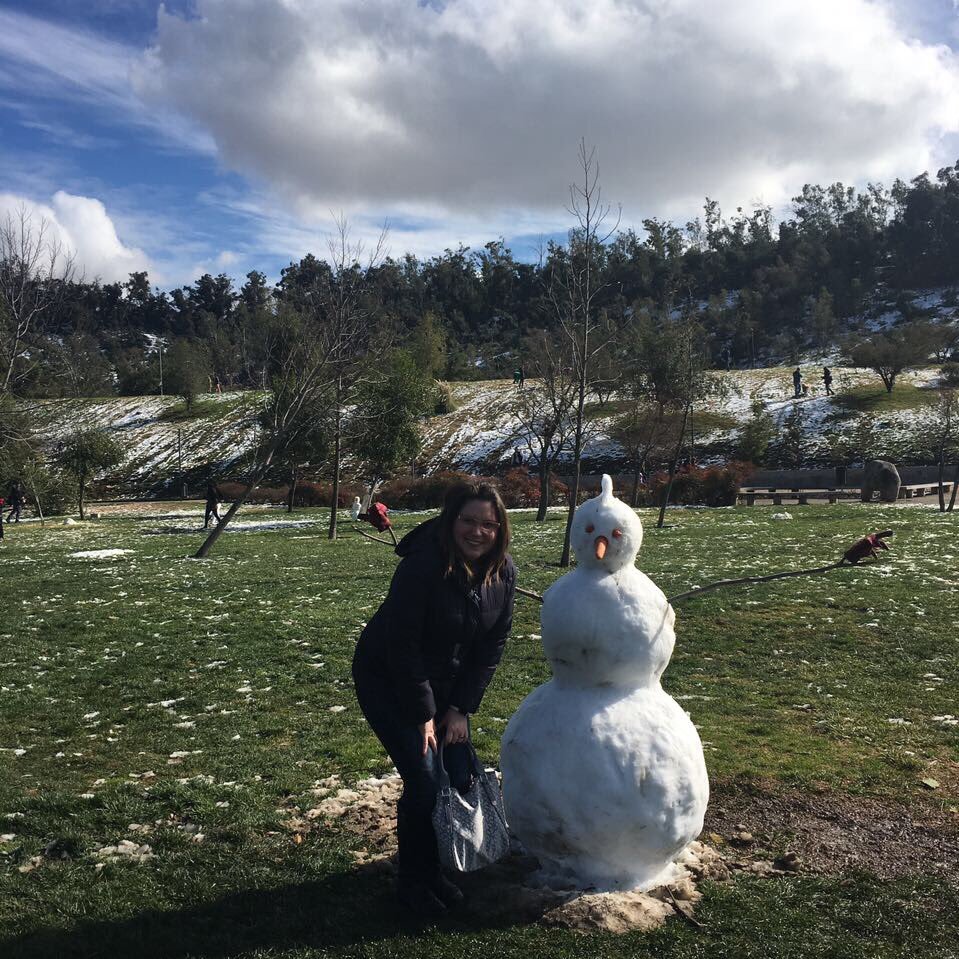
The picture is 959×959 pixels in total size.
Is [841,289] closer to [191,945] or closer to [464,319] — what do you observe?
[464,319]

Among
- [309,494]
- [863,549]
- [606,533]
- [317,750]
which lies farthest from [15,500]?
[863,549]

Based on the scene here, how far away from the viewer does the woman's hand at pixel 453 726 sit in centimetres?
386

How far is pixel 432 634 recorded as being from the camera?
377cm

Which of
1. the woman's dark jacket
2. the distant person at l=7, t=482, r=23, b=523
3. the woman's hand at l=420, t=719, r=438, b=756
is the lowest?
the distant person at l=7, t=482, r=23, b=523

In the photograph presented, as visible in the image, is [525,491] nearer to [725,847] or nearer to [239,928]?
[725,847]

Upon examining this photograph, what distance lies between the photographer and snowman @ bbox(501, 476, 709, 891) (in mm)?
3869

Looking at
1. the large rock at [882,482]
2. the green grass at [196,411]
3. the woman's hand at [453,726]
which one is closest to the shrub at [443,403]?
the green grass at [196,411]

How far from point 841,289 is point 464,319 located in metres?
51.8

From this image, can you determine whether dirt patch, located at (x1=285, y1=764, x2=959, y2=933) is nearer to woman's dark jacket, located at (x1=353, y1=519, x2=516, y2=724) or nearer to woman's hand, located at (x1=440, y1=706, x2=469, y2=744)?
woman's hand, located at (x1=440, y1=706, x2=469, y2=744)

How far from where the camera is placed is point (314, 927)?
12.5 feet

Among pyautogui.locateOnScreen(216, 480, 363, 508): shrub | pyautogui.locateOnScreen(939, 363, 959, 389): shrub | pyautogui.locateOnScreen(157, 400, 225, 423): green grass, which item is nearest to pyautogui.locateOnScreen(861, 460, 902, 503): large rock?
pyautogui.locateOnScreen(216, 480, 363, 508): shrub

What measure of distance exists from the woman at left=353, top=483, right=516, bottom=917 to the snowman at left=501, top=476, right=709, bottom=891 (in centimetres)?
36

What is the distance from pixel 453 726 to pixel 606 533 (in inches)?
46.6

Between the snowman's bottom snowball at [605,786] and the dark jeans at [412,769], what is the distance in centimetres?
39
